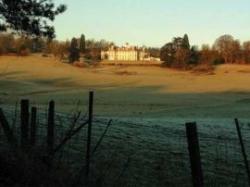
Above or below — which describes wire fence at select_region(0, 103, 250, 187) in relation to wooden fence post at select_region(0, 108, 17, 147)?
below

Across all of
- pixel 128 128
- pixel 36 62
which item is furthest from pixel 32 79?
pixel 128 128

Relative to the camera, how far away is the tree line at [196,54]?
541ft

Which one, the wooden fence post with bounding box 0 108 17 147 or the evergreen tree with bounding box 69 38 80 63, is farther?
the evergreen tree with bounding box 69 38 80 63

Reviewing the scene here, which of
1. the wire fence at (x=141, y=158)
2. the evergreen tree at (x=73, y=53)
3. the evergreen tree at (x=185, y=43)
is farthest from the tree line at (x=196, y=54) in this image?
the wire fence at (x=141, y=158)

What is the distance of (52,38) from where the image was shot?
1831 cm

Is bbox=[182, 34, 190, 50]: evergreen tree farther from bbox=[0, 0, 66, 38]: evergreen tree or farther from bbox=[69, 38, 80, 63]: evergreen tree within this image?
bbox=[0, 0, 66, 38]: evergreen tree

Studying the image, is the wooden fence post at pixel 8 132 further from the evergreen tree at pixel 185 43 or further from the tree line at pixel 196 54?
the evergreen tree at pixel 185 43

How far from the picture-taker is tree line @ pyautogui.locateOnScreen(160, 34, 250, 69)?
541 feet

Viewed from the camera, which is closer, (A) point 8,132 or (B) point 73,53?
(A) point 8,132

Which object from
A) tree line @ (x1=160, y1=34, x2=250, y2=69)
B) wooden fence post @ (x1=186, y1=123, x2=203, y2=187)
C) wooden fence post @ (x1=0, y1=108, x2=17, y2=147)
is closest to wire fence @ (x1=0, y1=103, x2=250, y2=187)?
wooden fence post @ (x1=0, y1=108, x2=17, y2=147)

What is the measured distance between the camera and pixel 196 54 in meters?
185

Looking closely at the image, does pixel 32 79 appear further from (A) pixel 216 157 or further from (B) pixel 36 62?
→ (A) pixel 216 157

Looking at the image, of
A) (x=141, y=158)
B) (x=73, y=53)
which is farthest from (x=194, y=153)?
(x=73, y=53)

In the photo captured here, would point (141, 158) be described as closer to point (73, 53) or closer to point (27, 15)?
point (27, 15)
